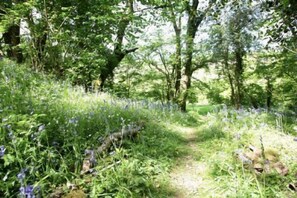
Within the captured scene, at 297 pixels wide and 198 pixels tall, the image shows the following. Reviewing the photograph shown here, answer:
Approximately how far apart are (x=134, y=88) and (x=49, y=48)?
42.6 ft

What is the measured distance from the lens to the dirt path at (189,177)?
11.2ft

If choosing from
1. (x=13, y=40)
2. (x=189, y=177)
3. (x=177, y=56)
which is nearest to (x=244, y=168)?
(x=189, y=177)

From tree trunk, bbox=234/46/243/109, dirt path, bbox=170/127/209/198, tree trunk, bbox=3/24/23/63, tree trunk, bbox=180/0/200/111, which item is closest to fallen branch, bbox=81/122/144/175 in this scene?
dirt path, bbox=170/127/209/198

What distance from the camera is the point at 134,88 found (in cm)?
2169

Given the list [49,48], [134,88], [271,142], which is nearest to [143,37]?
[134,88]

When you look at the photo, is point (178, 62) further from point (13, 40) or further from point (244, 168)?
point (244, 168)

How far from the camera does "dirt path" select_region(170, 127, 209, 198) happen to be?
11.2ft

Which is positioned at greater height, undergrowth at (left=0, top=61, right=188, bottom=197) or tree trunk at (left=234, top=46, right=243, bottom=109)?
tree trunk at (left=234, top=46, right=243, bottom=109)

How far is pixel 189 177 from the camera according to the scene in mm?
3916

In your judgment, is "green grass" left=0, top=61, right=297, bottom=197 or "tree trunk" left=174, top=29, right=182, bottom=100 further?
"tree trunk" left=174, top=29, right=182, bottom=100

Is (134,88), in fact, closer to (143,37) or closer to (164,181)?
(143,37)

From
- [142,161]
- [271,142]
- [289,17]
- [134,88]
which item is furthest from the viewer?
[134,88]

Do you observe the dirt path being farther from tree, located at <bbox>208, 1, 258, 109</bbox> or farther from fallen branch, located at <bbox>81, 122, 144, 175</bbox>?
tree, located at <bbox>208, 1, 258, 109</bbox>

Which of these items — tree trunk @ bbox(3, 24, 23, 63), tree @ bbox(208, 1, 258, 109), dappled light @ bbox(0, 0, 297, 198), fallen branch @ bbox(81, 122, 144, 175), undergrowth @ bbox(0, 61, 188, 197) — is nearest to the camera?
undergrowth @ bbox(0, 61, 188, 197)
